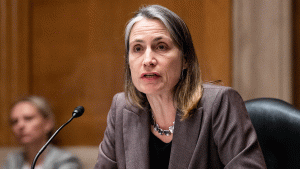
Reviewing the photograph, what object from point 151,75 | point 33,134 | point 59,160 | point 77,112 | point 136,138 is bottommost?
point 59,160

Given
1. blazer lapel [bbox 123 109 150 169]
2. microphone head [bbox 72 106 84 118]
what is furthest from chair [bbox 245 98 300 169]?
microphone head [bbox 72 106 84 118]

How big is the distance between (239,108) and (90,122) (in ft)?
5.50

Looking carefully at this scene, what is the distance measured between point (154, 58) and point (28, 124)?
3.75 ft

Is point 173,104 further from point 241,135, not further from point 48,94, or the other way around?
point 48,94

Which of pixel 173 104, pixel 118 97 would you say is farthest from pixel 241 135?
pixel 118 97

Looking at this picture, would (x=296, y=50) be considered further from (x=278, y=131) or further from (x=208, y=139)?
(x=208, y=139)

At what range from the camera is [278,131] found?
1245 millimetres

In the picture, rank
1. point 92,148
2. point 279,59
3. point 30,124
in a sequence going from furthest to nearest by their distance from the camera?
1. point 92,148
2. point 279,59
3. point 30,124

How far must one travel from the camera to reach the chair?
1.21m

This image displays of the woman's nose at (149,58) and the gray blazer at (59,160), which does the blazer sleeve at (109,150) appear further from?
the gray blazer at (59,160)

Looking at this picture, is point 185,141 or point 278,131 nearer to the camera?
point 185,141

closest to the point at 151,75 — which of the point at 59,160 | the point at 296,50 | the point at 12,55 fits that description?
the point at 59,160

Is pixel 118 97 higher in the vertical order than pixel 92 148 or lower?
higher

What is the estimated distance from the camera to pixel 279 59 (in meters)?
2.13
